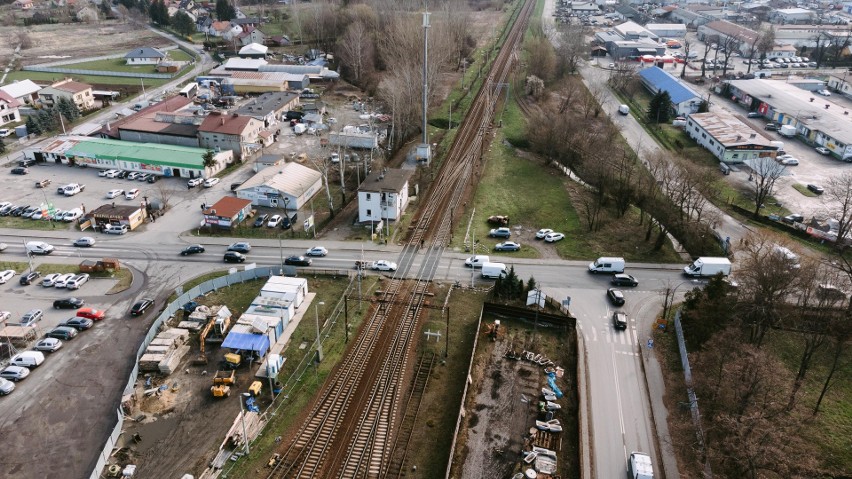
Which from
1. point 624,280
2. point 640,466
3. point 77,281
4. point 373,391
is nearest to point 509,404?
point 640,466

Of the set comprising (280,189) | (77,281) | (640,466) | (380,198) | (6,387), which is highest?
(380,198)

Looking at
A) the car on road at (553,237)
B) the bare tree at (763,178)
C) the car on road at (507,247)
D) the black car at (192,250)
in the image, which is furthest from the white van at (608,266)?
the black car at (192,250)

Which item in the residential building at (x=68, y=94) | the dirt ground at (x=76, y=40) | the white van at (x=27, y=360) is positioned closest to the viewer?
the white van at (x=27, y=360)

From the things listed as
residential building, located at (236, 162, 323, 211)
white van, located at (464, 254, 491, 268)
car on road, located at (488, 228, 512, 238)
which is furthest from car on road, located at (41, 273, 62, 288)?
car on road, located at (488, 228, 512, 238)

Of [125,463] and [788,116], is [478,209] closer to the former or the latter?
[125,463]

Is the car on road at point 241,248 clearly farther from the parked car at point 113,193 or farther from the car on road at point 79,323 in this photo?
the parked car at point 113,193

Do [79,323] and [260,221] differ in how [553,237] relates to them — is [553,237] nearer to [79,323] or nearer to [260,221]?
[260,221]

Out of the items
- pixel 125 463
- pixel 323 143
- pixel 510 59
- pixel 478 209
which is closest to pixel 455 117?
pixel 323 143
